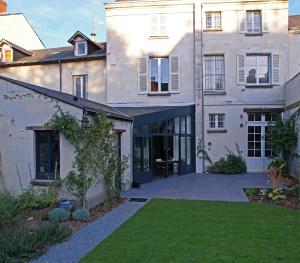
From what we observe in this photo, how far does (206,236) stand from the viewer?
7.03 metres

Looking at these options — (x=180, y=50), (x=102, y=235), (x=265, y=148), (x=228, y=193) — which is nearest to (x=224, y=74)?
(x=180, y=50)

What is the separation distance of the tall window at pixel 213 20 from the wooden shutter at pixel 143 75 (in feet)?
12.7

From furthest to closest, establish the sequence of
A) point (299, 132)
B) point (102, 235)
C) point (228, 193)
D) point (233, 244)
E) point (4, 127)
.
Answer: point (299, 132) < point (228, 193) < point (4, 127) < point (102, 235) < point (233, 244)

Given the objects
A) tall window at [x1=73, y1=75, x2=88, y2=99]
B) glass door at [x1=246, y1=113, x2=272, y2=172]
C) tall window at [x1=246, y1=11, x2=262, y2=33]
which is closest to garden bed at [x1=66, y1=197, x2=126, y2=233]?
glass door at [x1=246, y1=113, x2=272, y2=172]

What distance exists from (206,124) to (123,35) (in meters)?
6.74

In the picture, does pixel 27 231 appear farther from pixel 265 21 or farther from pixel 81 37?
pixel 265 21

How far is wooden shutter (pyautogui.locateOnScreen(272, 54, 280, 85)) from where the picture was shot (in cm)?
1953

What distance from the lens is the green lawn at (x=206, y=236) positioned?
19.2ft

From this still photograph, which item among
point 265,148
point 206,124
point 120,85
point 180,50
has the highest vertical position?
point 180,50

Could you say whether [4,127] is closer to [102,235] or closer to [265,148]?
→ [102,235]

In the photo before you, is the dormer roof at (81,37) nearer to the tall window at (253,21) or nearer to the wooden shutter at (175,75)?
the wooden shutter at (175,75)

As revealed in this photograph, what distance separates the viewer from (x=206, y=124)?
784 inches

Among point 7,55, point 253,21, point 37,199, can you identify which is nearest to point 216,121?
point 253,21

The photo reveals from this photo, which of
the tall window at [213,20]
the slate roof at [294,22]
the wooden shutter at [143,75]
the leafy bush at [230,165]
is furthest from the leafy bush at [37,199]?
the slate roof at [294,22]
